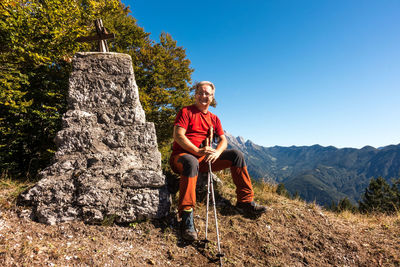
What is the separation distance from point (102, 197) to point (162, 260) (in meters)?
1.37

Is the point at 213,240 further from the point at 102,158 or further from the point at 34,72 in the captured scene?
the point at 34,72

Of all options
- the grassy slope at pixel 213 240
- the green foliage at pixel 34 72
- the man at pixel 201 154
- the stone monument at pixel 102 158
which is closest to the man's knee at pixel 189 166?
the man at pixel 201 154

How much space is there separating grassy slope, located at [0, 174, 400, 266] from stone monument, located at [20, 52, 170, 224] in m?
0.24

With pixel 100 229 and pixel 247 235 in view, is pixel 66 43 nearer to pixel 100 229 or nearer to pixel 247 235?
pixel 100 229

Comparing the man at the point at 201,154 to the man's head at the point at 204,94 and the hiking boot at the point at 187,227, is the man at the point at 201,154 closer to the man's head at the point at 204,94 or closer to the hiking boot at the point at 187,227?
the man's head at the point at 204,94

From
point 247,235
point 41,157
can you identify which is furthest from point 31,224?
point 41,157

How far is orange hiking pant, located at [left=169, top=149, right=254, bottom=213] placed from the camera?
3.14 meters

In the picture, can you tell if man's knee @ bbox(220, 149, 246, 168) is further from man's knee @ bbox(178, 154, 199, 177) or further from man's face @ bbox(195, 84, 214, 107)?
man's face @ bbox(195, 84, 214, 107)

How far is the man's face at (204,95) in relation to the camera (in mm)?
3914

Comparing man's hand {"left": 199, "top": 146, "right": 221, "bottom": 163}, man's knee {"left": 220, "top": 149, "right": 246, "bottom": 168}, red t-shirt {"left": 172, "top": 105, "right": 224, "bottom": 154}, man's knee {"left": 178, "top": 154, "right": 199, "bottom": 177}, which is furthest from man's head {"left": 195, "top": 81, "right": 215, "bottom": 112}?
man's knee {"left": 178, "top": 154, "right": 199, "bottom": 177}

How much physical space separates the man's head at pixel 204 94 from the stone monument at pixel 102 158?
44.3 inches

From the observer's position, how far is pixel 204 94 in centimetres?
392

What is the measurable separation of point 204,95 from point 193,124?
0.65 metres

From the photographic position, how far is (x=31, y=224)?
9.28ft
